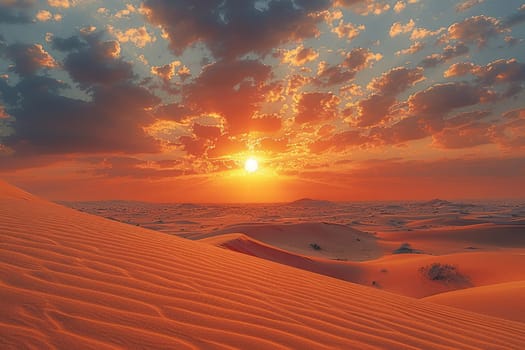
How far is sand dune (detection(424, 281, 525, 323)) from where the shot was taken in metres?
4.60

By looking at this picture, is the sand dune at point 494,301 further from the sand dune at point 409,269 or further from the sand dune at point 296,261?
the sand dune at point 296,261

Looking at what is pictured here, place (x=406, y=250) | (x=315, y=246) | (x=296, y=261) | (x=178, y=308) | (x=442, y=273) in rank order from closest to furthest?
(x=178, y=308)
(x=442, y=273)
(x=296, y=261)
(x=406, y=250)
(x=315, y=246)

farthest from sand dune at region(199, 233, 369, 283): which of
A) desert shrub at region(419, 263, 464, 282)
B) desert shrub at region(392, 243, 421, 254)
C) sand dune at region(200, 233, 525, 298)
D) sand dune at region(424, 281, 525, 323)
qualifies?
desert shrub at region(392, 243, 421, 254)

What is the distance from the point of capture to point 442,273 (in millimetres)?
9859

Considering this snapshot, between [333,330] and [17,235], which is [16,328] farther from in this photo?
[17,235]

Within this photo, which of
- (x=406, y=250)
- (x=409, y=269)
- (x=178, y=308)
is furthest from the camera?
(x=406, y=250)

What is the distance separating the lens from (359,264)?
1189 centimetres

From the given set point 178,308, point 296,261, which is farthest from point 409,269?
point 178,308

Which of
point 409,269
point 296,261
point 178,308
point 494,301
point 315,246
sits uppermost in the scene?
point 178,308

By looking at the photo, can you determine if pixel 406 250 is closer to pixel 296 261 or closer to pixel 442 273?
pixel 442 273

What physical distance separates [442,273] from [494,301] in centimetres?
513

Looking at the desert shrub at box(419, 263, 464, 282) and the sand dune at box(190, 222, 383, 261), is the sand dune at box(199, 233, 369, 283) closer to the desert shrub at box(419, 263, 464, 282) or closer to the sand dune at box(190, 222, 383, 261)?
the desert shrub at box(419, 263, 464, 282)

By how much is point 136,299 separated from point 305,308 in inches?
52.5

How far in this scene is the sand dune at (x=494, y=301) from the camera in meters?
4.60
